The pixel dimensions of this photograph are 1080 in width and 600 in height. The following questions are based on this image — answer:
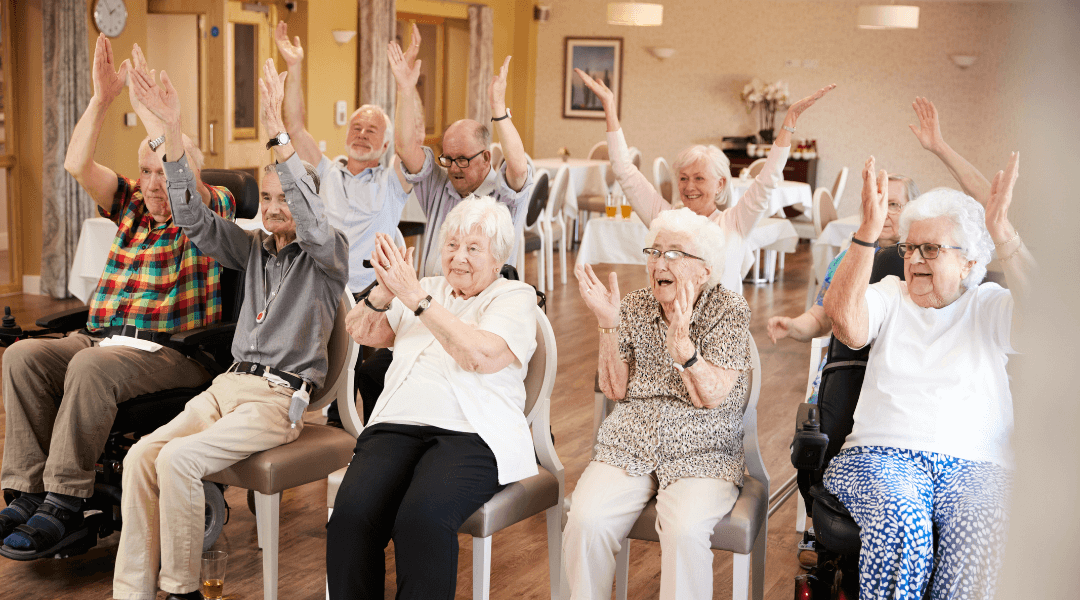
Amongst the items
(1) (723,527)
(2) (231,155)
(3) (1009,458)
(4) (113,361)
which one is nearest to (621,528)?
(1) (723,527)

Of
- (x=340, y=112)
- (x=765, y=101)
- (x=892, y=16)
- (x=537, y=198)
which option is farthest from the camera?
(x=765, y=101)

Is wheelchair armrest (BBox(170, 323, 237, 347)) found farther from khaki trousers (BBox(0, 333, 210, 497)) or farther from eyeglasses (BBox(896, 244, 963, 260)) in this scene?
eyeglasses (BBox(896, 244, 963, 260))

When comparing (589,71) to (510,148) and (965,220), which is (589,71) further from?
(965,220)

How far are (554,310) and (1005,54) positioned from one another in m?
6.77

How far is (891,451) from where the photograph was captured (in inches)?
90.4

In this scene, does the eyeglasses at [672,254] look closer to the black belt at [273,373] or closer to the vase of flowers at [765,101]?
the black belt at [273,373]

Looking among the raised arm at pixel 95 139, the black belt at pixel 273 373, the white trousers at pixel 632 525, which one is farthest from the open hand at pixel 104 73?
the white trousers at pixel 632 525

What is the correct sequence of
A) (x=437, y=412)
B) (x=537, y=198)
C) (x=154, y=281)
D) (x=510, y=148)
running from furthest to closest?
(x=537, y=198)
(x=510, y=148)
(x=154, y=281)
(x=437, y=412)

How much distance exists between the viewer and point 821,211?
682 cm

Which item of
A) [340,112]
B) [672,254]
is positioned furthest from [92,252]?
[340,112]

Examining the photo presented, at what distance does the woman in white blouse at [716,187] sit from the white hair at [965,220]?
0.88 m

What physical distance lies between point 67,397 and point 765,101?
9.94 metres

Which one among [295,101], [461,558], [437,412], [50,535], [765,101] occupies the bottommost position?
[461,558]

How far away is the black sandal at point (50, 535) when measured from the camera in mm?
2672
